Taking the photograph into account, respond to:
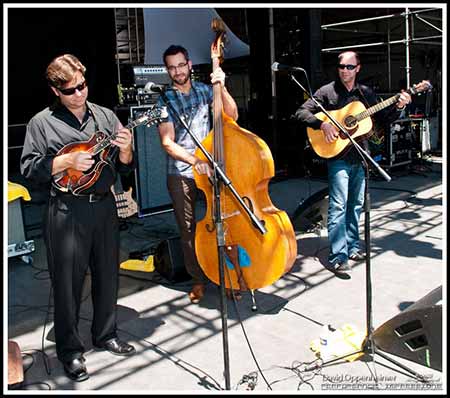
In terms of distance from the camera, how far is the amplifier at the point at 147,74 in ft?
20.6

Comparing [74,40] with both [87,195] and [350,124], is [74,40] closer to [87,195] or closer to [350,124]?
[350,124]

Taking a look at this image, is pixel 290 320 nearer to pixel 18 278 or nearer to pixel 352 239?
pixel 352 239

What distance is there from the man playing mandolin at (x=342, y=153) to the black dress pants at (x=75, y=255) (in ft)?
6.16

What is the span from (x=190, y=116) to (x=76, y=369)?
1.78 meters

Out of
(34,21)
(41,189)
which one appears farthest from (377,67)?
(41,189)

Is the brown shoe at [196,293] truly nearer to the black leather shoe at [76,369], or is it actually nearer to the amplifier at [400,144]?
the black leather shoe at [76,369]

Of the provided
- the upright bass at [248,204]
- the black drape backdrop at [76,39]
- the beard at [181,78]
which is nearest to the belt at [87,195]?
the upright bass at [248,204]

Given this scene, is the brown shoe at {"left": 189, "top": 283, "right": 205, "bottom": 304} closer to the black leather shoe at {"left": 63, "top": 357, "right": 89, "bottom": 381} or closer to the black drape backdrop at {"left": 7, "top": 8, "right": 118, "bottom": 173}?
the black leather shoe at {"left": 63, "top": 357, "right": 89, "bottom": 381}

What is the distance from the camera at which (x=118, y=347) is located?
3248 mm

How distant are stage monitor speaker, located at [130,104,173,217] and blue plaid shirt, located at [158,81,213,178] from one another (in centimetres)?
221

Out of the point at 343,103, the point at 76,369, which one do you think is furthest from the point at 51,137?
the point at 343,103

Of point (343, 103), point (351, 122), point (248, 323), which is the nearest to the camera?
point (248, 323)

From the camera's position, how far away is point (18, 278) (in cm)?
479

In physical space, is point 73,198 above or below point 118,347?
above
